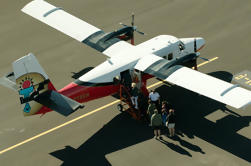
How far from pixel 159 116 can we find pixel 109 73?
5083 millimetres

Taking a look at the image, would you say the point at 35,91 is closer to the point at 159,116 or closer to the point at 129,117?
the point at 129,117

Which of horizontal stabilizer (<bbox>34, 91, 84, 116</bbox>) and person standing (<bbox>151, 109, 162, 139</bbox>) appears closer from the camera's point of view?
horizontal stabilizer (<bbox>34, 91, 84, 116</bbox>)

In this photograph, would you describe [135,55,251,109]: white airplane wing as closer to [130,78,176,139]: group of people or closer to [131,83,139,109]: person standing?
[131,83,139,109]: person standing

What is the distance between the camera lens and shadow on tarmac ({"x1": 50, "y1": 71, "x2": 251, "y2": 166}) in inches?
1136

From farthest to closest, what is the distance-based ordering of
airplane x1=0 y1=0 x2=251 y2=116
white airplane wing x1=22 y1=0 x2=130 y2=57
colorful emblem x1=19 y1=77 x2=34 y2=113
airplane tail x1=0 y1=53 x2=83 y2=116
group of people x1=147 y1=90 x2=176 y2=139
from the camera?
1. white airplane wing x1=22 y1=0 x2=130 y2=57
2. group of people x1=147 y1=90 x2=176 y2=139
3. airplane x1=0 y1=0 x2=251 y2=116
4. colorful emblem x1=19 y1=77 x2=34 y2=113
5. airplane tail x1=0 y1=53 x2=83 y2=116

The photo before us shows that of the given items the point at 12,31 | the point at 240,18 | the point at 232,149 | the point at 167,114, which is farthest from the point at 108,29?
the point at 232,149

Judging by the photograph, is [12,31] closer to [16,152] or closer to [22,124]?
[22,124]

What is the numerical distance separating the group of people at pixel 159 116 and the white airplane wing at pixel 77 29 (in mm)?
5773

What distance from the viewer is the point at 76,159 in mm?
28734

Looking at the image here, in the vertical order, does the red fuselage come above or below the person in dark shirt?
above

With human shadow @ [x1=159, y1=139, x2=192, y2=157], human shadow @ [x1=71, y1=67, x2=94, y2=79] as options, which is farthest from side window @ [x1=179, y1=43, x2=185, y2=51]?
human shadow @ [x1=159, y1=139, x2=192, y2=157]

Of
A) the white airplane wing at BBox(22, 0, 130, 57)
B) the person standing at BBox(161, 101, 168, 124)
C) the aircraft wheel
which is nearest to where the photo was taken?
the person standing at BBox(161, 101, 168, 124)

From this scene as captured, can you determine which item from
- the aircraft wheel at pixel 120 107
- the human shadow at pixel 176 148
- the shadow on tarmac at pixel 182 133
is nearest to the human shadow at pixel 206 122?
the shadow on tarmac at pixel 182 133

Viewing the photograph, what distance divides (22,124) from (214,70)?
1569 cm
